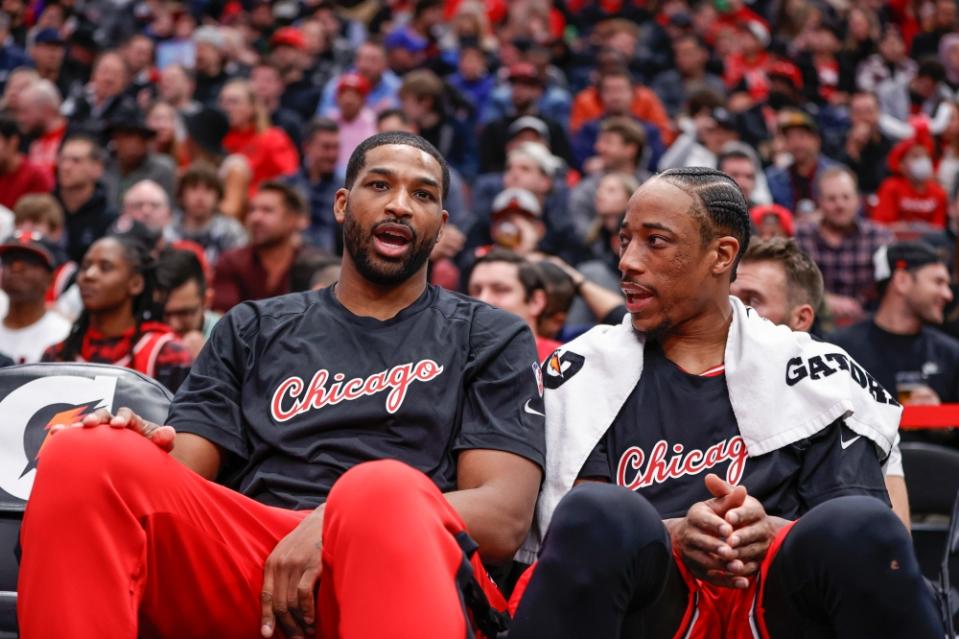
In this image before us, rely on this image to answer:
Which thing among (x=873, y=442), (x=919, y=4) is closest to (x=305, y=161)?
(x=873, y=442)

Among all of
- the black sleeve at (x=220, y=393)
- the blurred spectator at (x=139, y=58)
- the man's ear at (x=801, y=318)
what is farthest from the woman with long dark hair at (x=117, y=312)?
the blurred spectator at (x=139, y=58)

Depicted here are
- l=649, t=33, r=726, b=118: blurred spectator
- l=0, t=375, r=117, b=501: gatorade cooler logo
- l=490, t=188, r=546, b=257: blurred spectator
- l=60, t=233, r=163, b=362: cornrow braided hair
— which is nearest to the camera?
l=0, t=375, r=117, b=501: gatorade cooler logo

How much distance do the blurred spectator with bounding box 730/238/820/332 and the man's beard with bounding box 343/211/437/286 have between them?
1.19m

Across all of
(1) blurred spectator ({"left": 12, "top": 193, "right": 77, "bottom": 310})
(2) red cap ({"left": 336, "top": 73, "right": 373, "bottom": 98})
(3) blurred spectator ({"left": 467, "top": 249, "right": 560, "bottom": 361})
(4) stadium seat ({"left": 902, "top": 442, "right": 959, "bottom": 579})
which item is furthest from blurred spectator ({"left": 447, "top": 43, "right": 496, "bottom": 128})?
(4) stadium seat ({"left": 902, "top": 442, "right": 959, "bottom": 579})

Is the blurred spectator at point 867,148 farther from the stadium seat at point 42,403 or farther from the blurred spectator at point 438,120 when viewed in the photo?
the stadium seat at point 42,403

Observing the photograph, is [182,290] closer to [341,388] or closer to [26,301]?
[26,301]

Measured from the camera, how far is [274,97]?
1114 centimetres

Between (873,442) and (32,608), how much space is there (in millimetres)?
1824

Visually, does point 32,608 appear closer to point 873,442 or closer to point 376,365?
point 376,365

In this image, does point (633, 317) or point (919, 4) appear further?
point (919, 4)

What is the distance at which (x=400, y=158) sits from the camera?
3189 millimetres

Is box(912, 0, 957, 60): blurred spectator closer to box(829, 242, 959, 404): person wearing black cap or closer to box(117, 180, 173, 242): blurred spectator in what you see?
box(829, 242, 959, 404): person wearing black cap

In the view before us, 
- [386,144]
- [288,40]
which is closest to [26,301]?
[386,144]

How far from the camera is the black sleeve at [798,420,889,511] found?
9.35 feet
